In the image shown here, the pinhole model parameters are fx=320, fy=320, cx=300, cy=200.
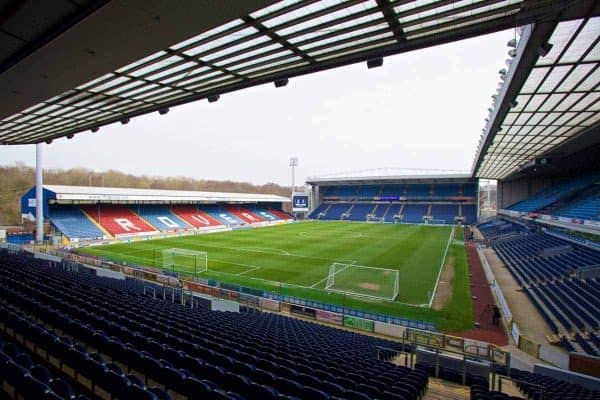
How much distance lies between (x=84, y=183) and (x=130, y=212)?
3727 cm

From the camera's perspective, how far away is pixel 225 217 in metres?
56.8

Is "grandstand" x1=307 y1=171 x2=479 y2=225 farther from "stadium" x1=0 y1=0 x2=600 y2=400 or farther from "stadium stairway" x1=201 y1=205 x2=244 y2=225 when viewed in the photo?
"stadium" x1=0 y1=0 x2=600 y2=400

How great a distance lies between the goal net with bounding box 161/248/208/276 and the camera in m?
23.6

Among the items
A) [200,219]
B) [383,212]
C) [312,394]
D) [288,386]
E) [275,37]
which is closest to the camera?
[312,394]

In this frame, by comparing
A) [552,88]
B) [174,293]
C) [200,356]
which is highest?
[552,88]

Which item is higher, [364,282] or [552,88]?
[552,88]

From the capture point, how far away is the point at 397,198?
69.4 m

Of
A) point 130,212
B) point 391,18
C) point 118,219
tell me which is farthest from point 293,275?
point 130,212

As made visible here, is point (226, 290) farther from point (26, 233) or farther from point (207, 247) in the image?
point (26, 233)

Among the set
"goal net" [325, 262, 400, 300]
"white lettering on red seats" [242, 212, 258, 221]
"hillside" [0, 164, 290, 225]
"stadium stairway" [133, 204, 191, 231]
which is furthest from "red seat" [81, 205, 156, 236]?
"goal net" [325, 262, 400, 300]

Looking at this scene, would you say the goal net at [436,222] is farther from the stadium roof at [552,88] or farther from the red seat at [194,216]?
the red seat at [194,216]

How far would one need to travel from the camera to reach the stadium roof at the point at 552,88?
798 cm

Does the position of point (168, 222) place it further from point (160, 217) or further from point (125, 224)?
point (125, 224)

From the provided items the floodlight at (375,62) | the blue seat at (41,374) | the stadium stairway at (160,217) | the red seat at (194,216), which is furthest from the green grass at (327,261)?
the blue seat at (41,374)
